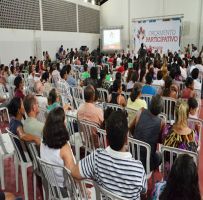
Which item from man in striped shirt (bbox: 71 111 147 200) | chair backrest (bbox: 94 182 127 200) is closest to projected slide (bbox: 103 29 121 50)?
man in striped shirt (bbox: 71 111 147 200)

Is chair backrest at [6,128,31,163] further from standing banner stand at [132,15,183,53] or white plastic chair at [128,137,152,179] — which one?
standing banner stand at [132,15,183,53]

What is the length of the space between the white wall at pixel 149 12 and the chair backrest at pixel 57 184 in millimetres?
14971

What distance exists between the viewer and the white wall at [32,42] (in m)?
11.2

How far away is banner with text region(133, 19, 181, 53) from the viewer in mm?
14688

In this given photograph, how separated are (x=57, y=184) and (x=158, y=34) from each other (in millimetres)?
14554

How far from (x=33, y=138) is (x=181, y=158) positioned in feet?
5.49

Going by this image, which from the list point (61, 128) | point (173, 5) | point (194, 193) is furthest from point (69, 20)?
point (194, 193)

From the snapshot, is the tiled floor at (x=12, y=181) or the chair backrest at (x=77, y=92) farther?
the chair backrest at (x=77, y=92)

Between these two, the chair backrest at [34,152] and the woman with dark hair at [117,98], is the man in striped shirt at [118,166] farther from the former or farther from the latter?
the woman with dark hair at [117,98]

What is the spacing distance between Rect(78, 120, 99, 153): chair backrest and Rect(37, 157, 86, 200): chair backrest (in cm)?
92

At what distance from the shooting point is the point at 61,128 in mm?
2127

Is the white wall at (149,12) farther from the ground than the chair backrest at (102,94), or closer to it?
farther from the ground

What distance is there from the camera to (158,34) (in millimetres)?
15297

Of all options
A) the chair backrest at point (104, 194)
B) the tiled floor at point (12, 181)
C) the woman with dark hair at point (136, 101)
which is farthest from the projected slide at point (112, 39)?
the chair backrest at point (104, 194)
